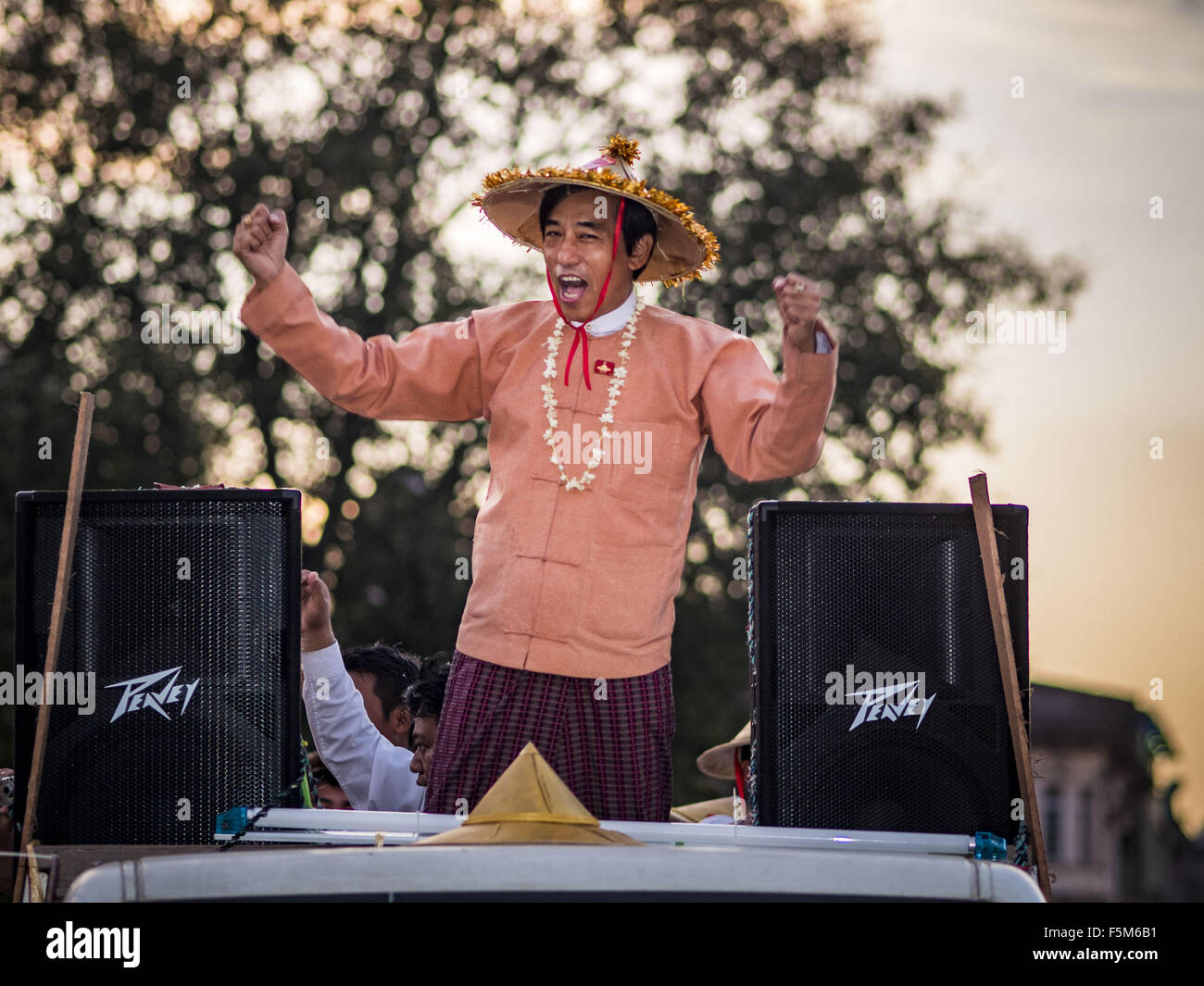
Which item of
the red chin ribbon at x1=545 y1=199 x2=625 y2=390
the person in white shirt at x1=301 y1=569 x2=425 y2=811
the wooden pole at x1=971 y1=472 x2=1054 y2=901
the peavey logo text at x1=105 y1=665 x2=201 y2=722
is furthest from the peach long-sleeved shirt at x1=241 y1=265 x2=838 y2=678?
the person in white shirt at x1=301 y1=569 x2=425 y2=811

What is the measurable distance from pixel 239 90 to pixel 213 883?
12921 mm

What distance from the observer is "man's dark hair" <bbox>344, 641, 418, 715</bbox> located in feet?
16.3

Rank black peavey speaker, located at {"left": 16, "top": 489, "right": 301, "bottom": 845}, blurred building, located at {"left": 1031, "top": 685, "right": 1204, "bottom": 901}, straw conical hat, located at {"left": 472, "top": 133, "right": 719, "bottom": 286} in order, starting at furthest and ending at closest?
blurred building, located at {"left": 1031, "top": 685, "right": 1204, "bottom": 901} < straw conical hat, located at {"left": 472, "top": 133, "right": 719, "bottom": 286} < black peavey speaker, located at {"left": 16, "top": 489, "right": 301, "bottom": 845}

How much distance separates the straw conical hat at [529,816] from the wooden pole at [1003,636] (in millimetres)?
1276

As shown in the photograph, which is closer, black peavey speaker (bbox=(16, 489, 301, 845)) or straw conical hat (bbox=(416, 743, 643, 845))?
straw conical hat (bbox=(416, 743, 643, 845))

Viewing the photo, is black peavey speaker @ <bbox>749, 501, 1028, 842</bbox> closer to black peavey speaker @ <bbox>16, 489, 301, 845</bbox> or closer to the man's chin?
the man's chin

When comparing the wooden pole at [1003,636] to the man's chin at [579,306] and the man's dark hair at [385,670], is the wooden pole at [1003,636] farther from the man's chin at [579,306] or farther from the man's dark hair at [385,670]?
the man's dark hair at [385,670]

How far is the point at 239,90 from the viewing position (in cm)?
1352

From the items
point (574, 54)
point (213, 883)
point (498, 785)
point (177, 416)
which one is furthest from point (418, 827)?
point (574, 54)

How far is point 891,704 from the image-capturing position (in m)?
3.03

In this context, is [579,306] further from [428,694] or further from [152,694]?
[428,694]

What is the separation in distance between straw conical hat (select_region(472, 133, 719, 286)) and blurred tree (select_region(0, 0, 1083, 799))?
30.0 ft

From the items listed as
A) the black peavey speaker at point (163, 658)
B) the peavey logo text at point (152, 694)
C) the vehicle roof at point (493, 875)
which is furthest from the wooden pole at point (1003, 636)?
the vehicle roof at point (493, 875)
